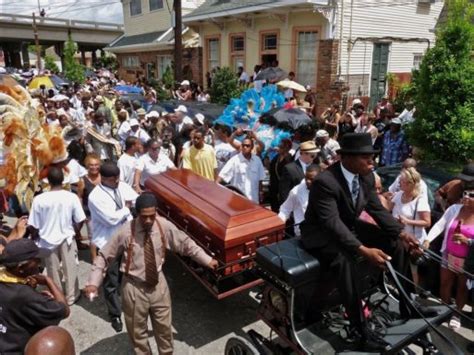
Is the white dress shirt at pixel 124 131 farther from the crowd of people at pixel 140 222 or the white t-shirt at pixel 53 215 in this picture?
the white t-shirt at pixel 53 215

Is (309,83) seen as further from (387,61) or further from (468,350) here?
(468,350)

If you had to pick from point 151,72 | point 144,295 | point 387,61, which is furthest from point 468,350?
point 151,72

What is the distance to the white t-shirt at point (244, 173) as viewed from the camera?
19.4ft

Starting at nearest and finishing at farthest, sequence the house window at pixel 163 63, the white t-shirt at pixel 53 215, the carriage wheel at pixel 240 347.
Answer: the carriage wheel at pixel 240 347
the white t-shirt at pixel 53 215
the house window at pixel 163 63

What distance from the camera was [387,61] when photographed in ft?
49.5

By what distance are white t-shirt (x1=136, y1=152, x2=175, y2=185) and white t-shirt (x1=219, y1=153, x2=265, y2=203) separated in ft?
3.31

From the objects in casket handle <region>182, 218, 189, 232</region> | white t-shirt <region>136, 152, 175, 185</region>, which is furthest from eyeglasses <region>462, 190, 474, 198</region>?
white t-shirt <region>136, 152, 175, 185</region>

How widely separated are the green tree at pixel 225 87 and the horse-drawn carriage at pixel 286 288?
994 centimetres

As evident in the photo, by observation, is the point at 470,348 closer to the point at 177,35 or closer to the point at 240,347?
the point at 240,347

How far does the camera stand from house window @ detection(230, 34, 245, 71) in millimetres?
16694

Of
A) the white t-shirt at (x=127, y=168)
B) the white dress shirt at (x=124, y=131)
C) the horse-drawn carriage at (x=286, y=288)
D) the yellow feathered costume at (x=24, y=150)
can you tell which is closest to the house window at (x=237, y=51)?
the white dress shirt at (x=124, y=131)

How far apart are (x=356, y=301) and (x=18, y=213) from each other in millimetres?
6352

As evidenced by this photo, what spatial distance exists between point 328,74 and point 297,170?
936 cm

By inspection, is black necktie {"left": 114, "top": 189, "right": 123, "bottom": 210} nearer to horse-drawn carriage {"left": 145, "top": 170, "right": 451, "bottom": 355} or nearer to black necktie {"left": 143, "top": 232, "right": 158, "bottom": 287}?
horse-drawn carriage {"left": 145, "top": 170, "right": 451, "bottom": 355}
